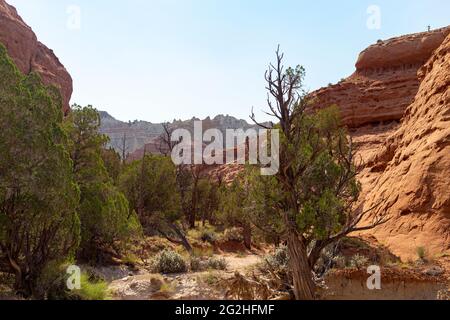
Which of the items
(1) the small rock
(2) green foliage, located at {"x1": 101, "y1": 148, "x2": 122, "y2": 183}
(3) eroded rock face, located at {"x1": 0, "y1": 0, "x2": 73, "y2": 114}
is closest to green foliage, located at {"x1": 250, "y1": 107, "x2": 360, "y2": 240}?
(1) the small rock

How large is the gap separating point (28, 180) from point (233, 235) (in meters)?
19.9

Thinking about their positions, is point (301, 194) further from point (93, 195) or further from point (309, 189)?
point (93, 195)

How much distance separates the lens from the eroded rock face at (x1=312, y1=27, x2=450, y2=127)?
42000 millimetres

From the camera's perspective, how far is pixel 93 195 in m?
16.4

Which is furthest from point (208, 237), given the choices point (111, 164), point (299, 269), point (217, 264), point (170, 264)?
point (299, 269)

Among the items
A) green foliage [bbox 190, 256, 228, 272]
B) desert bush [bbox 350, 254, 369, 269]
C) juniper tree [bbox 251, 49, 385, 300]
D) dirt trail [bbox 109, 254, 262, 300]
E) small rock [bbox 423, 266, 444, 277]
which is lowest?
dirt trail [bbox 109, 254, 262, 300]

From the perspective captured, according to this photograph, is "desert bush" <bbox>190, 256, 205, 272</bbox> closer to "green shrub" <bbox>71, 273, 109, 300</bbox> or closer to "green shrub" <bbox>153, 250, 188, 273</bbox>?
"green shrub" <bbox>153, 250, 188, 273</bbox>

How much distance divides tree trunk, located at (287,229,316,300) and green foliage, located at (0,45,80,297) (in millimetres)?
6018

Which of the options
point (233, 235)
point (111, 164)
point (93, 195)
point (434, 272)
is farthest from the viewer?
point (233, 235)

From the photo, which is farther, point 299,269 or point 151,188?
point 151,188

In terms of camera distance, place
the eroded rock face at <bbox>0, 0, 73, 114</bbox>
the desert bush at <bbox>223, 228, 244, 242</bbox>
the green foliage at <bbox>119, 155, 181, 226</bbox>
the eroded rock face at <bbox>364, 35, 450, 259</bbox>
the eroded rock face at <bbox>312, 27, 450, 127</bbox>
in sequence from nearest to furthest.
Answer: the eroded rock face at <bbox>364, 35, 450, 259</bbox> → the green foliage at <bbox>119, 155, 181, 226</bbox> → the desert bush at <bbox>223, 228, 244, 242</bbox> → the eroded rock face at <bbox>312, 27, 450, 127</bbox> → the eroded rock face at <bbox>0, 0, 73, 114</bbox>

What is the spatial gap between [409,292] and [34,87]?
12330mm

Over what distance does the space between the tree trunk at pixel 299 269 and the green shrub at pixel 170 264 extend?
612cm

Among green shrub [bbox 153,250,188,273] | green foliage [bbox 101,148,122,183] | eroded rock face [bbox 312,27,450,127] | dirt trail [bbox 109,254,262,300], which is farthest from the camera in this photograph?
eroded rock face [bbox 312,27,450,127]
